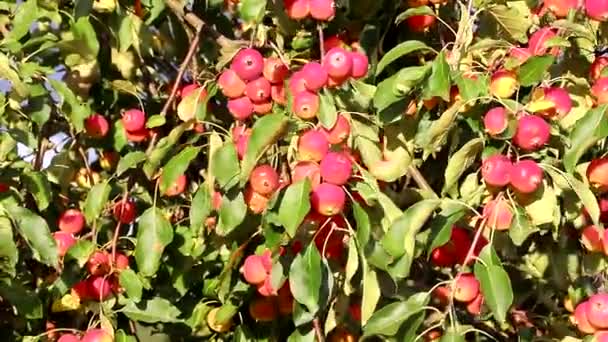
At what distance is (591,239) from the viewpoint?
173 centimetres

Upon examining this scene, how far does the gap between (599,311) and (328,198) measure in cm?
46

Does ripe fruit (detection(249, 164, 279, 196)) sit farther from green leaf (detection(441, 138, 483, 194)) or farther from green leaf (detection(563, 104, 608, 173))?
green leaf (detection(563, 104, 608, 173))

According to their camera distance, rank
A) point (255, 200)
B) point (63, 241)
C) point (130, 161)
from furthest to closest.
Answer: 1. point (63, 241)
2. point (130, 161)
3. point (255, 200)

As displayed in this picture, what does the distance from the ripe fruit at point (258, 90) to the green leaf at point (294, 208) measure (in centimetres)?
28

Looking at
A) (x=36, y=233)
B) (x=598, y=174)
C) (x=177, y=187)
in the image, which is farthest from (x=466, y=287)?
(x=36, y=233)

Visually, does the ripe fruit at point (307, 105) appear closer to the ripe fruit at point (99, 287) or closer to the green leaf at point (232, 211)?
the green leaf at point (232, 211)

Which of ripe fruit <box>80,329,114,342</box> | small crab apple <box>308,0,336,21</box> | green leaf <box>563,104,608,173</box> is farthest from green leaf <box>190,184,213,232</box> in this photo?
green leaf <box>563,104,608,173</box>

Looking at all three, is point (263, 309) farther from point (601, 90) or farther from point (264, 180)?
point (601, 90)

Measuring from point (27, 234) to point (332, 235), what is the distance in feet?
1.66

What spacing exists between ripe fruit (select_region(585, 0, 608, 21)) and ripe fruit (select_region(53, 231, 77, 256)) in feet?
3.11

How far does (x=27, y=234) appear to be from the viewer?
179cm

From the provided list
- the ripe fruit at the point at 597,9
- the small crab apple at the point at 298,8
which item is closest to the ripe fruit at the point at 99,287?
the small crab apple at the point at 298,8

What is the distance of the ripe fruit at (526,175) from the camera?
1.57 meters

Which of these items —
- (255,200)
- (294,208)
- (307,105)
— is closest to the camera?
(294,208)
